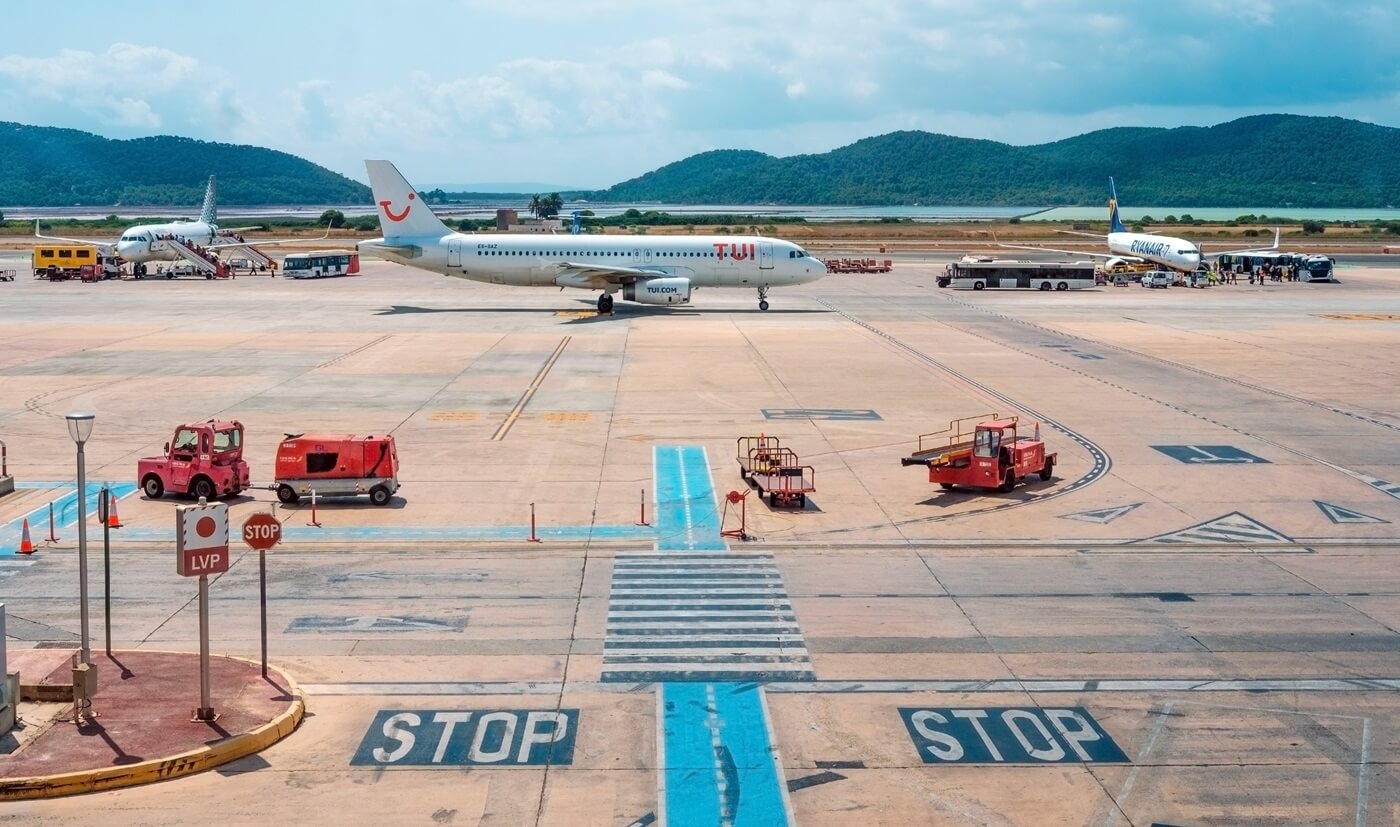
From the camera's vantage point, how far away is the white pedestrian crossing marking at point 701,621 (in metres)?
20.5

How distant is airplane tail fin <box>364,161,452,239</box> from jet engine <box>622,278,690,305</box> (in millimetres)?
12069

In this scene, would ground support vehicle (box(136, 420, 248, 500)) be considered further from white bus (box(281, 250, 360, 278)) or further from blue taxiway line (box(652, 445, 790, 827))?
white bus (box(281, 250, 360, 278))

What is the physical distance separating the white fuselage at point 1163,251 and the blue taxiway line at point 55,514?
88.1 meters

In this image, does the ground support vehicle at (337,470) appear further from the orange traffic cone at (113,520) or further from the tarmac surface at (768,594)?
the orange traffic cone at (113,520)

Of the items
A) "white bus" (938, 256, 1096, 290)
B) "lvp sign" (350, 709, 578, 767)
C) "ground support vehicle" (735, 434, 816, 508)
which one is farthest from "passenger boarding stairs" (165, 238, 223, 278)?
"lvp sign" (350, 709, 578, 767)

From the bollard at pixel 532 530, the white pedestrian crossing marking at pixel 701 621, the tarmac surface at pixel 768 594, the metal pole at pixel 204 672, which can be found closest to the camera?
the tarmac surface at pixel 768 594

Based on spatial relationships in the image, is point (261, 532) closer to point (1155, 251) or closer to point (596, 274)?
point (596, 274)

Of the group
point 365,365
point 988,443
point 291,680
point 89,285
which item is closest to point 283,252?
point 89,285

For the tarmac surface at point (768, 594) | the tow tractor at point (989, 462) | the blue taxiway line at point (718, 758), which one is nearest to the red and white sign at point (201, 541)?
the tarmac surface at point (768, 594)

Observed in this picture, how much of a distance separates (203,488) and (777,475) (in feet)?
42.2

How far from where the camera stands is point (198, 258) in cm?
10638

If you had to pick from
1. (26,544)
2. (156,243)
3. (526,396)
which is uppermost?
(156,243)

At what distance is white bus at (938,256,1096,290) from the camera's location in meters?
100

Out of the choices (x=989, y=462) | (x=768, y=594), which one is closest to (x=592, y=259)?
(x=989, y=462)
